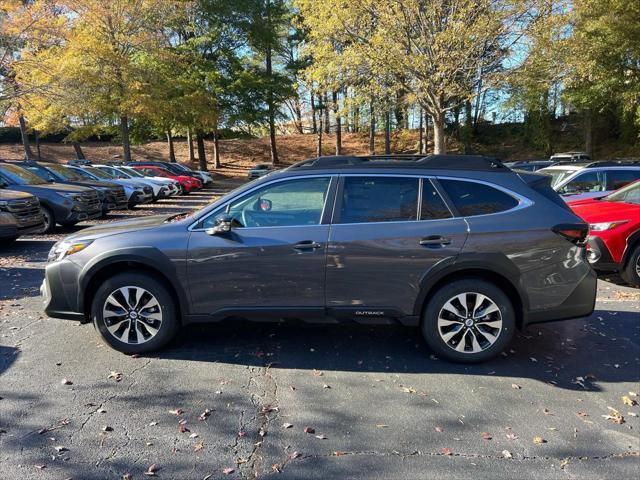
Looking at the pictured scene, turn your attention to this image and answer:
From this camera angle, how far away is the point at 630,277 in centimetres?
682

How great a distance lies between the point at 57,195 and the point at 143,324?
8.53 m

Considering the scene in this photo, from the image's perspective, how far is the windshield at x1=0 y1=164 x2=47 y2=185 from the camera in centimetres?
1130

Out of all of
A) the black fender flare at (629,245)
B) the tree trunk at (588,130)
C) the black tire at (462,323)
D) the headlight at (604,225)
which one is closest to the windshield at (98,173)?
the headlight at (604,225)

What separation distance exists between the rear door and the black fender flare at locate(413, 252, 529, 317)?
0.14 feet

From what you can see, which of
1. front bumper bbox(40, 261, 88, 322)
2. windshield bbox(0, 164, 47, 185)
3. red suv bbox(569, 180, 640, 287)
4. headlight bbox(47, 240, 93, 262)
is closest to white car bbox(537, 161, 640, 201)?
red suv bbox(569, 180, 640, 287)

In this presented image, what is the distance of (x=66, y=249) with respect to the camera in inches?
178

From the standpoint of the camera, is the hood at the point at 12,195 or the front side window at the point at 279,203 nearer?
the front side window at the point at 279,203

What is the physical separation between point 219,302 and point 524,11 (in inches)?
563

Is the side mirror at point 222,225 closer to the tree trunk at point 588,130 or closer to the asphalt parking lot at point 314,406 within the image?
the asphalt parking lot at point 314,406

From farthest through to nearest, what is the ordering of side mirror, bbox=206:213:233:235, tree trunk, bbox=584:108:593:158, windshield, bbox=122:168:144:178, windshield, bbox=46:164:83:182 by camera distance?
1. tree trunk, bbox=584:108:593:158
2. windshield, bbox=122:168:144:178
3. windshield, bbox=46:164:83:182
4. side mirror, bbox=206:213:233:235

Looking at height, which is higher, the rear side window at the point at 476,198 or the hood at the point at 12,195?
the rear side window at the point at 476,198

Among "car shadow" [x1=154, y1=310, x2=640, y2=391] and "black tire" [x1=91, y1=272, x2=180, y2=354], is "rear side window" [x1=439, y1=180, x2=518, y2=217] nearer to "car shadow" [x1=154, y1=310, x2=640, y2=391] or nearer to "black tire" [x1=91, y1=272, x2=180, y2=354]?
"car shadow" [x1=154, y1=310, x2=640, y2=391]

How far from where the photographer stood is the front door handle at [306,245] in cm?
423

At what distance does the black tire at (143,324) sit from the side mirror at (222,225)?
70 cm
